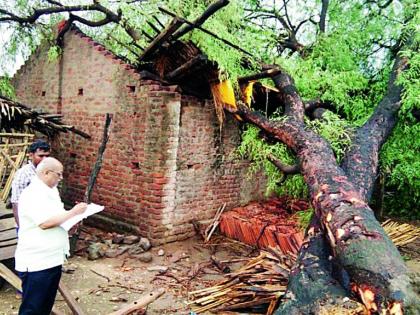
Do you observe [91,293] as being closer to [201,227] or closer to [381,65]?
[201,227]

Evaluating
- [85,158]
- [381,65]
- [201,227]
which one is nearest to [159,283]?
[201,227]

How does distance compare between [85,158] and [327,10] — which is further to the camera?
[327,10]

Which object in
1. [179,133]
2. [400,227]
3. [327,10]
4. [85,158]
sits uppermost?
[327,10]

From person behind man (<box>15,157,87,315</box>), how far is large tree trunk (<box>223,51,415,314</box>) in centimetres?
207

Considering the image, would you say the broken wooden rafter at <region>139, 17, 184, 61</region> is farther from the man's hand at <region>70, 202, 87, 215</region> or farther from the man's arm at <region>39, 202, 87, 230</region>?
the man's arm at <region>39, 202, 87, 230</region>

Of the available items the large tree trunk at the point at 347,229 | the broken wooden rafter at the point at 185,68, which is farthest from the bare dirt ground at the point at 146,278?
the broken wooden rafter at the point at 185,68

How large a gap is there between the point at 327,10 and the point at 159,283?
7716 millimetres

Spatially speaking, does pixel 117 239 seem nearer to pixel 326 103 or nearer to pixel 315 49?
pixel 326 103

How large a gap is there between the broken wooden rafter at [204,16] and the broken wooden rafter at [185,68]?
442 mm

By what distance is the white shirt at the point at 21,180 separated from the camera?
448 centimetres

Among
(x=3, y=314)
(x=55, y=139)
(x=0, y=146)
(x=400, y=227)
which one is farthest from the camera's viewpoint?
(x=55, y=139)

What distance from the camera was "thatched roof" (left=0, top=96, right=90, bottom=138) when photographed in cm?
Result: 665

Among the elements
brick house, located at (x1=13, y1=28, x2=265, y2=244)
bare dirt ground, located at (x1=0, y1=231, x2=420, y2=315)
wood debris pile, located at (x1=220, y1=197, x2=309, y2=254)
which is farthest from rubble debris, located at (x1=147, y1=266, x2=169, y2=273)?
wood debris pile, located at (x1=220, y1=197, x2=309, y2=254)

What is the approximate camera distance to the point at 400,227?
6.93 metres
